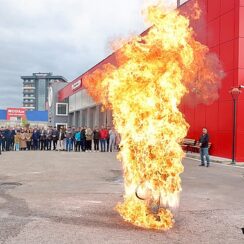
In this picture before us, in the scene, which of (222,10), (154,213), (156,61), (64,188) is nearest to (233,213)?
(154,213)

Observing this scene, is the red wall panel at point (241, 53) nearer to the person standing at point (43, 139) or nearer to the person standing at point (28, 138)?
the person standing at point (43, 139)

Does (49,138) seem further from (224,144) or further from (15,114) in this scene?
(15,114)

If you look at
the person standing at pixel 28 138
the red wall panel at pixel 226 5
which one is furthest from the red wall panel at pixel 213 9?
the person standing at pixel 28 138

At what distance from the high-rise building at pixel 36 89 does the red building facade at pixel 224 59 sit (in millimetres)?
154645

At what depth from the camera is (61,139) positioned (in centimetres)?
3038

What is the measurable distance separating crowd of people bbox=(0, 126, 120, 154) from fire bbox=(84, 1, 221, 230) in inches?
780

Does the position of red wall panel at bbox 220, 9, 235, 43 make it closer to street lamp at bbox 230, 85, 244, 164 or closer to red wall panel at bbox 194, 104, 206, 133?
street lamp at bbox 230, 85, 244, 164

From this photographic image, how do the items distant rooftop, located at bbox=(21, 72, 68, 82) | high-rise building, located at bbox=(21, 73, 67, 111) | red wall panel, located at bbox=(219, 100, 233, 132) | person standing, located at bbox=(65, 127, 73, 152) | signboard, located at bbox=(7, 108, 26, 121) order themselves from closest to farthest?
red wall panel, located at bbox=(219, 100, 233, 132)
person standing, located at bbox=(65, 127, 73, 152)
signboard, located at bbox=(7, 108, 26, 121)
distant rooftop, located at bbox=(21, 72, 68, 82)
high-rise building, located at bbox=(21, 73, 67, 111)

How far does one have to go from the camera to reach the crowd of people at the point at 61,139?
28.4 metres

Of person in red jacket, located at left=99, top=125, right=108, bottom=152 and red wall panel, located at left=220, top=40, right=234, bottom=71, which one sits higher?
red wall panel, located at left=220, top=40, right=234, bottom=71

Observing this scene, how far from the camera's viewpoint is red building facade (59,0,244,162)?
76.8ft

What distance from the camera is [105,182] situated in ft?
43.2

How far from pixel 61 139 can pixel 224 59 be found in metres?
12.4

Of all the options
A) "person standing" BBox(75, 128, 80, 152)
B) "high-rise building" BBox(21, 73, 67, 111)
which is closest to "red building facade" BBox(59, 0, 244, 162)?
"person standing" BBox(75, 128, 80, 152)
